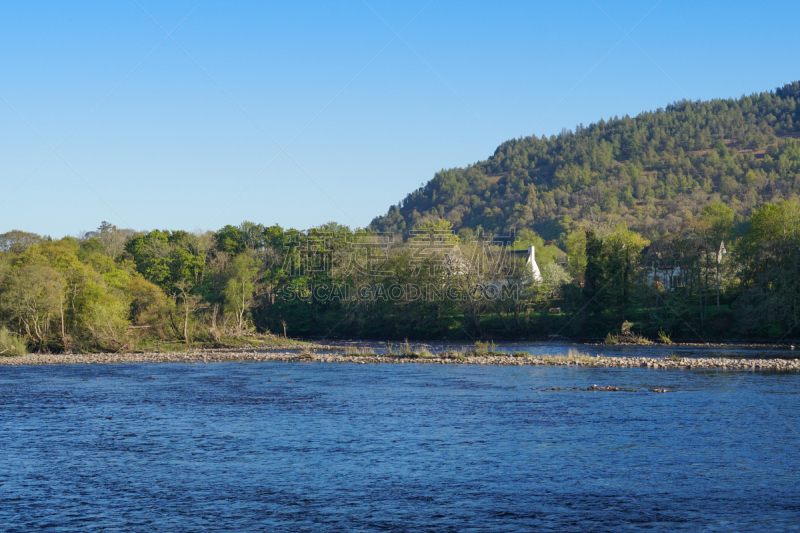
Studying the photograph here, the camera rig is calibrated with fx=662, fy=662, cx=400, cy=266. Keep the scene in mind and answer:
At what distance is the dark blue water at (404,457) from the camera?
15664mm

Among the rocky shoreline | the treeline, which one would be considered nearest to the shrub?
the treeline

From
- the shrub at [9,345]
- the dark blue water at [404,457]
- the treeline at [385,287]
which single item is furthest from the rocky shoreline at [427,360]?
the dark blue water at [404,457]

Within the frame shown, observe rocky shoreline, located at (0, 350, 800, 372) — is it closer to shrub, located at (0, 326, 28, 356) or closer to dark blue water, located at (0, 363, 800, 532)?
shrub, located at (0, 326, 28, 356)

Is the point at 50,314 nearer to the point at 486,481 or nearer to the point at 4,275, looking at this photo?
the point at 4,275

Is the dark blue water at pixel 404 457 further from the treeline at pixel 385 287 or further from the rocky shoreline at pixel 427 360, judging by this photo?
the treeline at pixel 385 287

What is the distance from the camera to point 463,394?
34.6 metres

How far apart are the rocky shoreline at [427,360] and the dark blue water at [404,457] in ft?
22.9

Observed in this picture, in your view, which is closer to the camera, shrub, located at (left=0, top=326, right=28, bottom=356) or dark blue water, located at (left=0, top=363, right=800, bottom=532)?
dark blue water, located at (left=0, top=363, right=800, bottom=532)

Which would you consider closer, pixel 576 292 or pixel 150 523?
pixel 150 523

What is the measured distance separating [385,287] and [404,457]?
63861 mm

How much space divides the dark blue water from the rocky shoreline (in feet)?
22.9

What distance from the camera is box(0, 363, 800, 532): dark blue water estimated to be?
1566cm

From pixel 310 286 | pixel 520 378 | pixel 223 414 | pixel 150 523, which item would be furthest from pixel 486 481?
pixel 310 286

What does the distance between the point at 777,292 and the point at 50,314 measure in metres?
67.5
